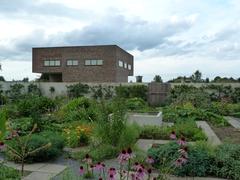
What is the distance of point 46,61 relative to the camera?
44219mm

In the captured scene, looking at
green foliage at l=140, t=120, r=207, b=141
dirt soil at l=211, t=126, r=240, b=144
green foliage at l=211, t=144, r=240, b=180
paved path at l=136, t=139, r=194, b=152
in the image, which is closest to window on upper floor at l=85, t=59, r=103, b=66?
dirt soil at l=211, t=126, r=240, b=144

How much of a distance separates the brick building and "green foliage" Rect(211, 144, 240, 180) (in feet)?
116

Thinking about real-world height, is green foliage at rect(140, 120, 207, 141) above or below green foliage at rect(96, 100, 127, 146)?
below

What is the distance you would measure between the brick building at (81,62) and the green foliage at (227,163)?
35.3 meters

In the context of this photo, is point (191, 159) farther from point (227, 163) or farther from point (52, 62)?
point (52, 62)

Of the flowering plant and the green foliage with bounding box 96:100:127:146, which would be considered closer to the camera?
the green foliage with bounding box 96:100:127:146

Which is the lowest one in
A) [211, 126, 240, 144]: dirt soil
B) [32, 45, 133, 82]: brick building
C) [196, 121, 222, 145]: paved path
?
[211, 126, 240, 144]: dirt soil

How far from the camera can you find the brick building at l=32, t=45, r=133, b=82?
4166 centimetres

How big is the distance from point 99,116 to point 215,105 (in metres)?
13.4

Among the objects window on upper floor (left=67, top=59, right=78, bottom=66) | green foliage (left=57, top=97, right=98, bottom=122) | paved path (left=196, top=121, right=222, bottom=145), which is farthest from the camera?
window on upper floor (left=67, top=59, right=78, bottom=66)

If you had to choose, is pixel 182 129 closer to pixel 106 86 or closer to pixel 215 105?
pixel 215 105

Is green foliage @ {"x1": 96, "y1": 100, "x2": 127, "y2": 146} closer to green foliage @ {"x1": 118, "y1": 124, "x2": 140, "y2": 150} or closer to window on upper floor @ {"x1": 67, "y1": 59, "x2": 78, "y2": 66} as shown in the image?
green foliage @ {"x1": 118, "y1": 124, "x2": 140, "y2": 150}

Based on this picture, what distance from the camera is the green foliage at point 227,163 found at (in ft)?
18.9

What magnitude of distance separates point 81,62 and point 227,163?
3737 cm
